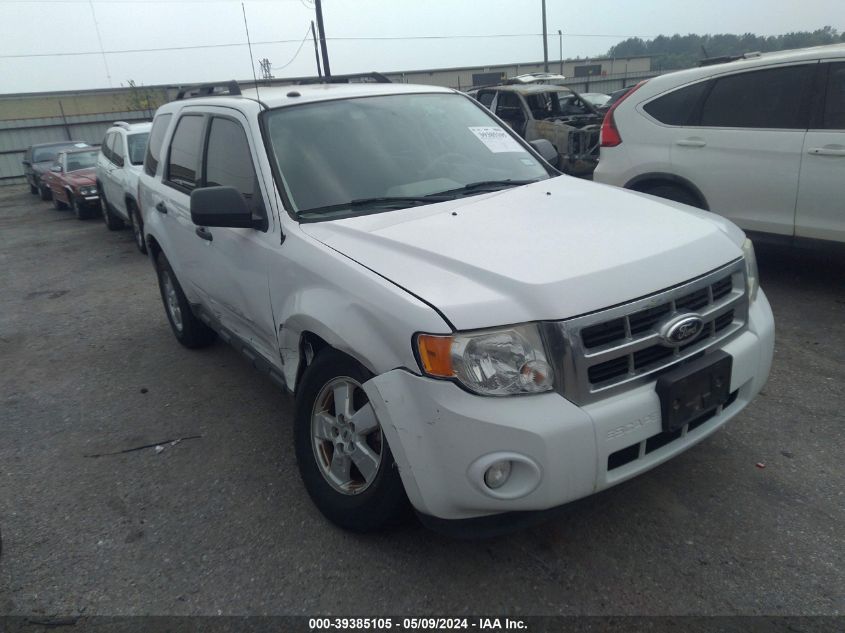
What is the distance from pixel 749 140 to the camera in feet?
17.2

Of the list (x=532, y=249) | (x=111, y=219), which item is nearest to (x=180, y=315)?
(x=532, y=249)

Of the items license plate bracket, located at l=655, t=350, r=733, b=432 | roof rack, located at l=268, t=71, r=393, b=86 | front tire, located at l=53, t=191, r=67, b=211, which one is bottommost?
front tire, located at l=53, t=191, r=67, b=211

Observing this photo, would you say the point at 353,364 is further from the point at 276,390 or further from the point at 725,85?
the point at 725,85

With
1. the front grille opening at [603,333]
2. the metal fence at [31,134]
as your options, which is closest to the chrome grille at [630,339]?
the front grille opening at [603,333]

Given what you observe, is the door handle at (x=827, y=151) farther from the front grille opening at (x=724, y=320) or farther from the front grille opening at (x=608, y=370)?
the front grille opening at (x=608, y=370)

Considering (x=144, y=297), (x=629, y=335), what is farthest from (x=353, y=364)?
(x=144, y=297)

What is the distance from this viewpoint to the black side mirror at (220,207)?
9.89 ft

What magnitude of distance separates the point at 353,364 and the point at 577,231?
3.52ft

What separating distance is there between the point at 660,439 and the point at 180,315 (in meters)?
3.96

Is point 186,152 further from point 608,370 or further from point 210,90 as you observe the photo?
point 608,370

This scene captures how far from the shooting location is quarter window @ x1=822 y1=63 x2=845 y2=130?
4.80 m

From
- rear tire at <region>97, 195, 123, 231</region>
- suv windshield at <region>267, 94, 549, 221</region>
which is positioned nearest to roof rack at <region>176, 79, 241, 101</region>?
suv windshield at <region>267, 94, 549, 221</region>

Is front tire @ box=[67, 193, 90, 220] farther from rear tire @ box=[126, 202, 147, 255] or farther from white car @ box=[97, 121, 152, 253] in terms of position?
rear tire @ box=[126, 202, 147, 255]

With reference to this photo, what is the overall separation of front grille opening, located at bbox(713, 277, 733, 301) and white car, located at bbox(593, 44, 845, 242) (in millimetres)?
2852
